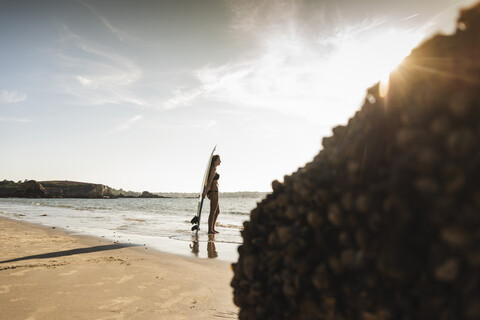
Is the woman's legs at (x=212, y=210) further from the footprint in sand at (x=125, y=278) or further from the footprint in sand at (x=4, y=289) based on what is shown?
the footprint in sand at (x=4, y=289)

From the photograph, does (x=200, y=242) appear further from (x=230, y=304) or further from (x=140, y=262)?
(x=230, y=304)

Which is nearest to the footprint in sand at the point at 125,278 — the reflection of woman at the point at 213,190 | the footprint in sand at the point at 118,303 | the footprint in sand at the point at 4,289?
the footprint in sand at the point at 118,303

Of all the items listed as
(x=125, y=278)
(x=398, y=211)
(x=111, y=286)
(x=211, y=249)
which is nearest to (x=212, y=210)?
(x=211, y=249)

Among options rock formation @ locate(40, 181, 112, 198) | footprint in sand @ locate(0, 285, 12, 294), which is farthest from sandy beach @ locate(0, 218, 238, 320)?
rock formation @ locate(40, 181, 112, 198)

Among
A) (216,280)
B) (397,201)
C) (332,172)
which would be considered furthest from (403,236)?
(216,280)

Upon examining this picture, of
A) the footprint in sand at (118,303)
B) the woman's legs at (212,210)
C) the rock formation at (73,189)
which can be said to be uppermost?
the woman's legs at (212,210)

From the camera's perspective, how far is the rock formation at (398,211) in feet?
2.70

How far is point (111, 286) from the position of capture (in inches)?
136

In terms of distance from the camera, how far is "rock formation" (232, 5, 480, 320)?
82cm

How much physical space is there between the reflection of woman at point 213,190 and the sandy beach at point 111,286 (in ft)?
10.0

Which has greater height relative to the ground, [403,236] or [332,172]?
[332,172]

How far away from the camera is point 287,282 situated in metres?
1.24

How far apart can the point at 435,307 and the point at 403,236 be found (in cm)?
21

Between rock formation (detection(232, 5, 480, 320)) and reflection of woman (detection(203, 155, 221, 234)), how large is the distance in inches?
282
